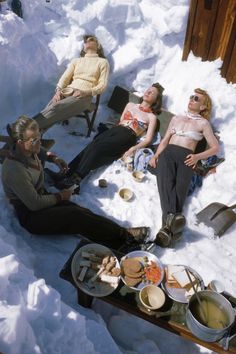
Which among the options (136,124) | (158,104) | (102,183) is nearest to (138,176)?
(102,183)

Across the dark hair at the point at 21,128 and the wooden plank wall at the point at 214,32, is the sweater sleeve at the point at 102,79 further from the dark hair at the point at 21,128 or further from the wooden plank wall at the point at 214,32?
the dark hair at the point at 21,128

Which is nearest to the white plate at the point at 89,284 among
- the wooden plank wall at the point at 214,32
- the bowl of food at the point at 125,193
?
the bowl of food at the point at 125,193

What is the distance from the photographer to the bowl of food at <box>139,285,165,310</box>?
3.54 m

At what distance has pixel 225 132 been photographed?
6262 millimetres

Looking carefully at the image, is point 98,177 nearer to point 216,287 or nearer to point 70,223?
point 70,223

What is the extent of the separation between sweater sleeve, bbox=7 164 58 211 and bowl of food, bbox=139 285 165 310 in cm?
152

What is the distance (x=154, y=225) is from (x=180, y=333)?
181 cm

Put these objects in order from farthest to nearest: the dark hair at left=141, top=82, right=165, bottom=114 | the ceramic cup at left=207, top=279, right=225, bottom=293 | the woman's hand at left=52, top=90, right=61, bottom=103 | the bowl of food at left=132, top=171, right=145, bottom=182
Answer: the dark hair at left=141, top=82, right=165, bottom=114
the woman's hand at left=52, top=90, right=61, bottom=103
the bowl of food at left=132, top=171, right=145, bottom=182
the ceramic cup at left=207, top=279, right=225, bottom=293

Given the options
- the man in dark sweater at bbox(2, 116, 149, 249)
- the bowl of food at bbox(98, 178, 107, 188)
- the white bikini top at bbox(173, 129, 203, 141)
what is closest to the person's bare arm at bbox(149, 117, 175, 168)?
the white bikini top at bbox(173, 129, 203, 141)

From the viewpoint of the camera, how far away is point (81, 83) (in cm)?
666

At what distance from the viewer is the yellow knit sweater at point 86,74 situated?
6.65m

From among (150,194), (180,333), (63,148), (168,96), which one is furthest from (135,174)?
(180,333)

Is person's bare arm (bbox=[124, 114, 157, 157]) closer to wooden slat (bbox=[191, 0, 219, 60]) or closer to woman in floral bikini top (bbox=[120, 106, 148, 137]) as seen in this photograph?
woman in floral bikini top (bbox=[120, 106, 148, 137])

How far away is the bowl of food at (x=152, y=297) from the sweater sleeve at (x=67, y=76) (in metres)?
4.20
